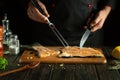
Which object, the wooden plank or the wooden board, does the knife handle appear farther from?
the wooden plank

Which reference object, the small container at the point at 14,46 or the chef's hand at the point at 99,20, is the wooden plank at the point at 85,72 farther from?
the chef's hand at the point at 99,20

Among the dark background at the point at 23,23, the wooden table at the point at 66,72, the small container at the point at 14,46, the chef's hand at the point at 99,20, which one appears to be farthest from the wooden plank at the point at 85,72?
the dark background at the point at 23,23

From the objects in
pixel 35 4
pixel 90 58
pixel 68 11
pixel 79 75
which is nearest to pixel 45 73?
pixel 79 75

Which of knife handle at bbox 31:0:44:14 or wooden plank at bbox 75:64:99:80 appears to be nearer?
wooden plank at bbox 75:64:99:80

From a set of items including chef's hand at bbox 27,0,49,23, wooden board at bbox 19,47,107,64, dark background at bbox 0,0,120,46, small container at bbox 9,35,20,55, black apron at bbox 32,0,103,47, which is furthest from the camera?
dark background at bbox 0,0,120,46

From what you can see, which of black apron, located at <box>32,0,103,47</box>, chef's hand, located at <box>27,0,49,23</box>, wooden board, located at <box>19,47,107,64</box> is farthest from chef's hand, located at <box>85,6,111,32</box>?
wooden board, located at <box>19,47,107,64</box>

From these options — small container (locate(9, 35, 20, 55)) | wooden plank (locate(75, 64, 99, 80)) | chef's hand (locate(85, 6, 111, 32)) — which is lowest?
wooden plank (locate(75, 64, 99, 80))

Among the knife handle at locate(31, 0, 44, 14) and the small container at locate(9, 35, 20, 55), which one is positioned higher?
the knife handle at locate(31, 0, 44, 14)

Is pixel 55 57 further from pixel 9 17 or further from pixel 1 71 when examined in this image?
pixel 9 17
